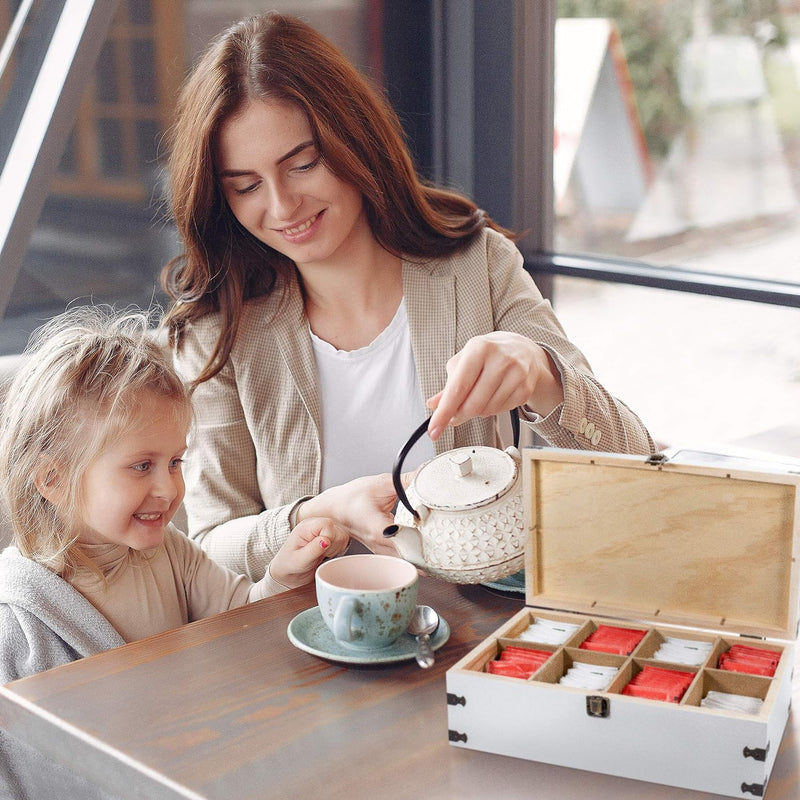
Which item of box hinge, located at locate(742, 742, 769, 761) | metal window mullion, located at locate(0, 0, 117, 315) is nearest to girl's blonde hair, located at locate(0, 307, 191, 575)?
box hinge, located at locate(742, 742, 769, 761)

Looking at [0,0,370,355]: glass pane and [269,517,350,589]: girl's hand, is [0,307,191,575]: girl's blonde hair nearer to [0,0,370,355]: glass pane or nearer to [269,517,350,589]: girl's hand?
[269,517,350,589]: girl's hand

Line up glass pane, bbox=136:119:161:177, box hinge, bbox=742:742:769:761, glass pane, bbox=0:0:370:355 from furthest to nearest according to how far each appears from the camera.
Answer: glass pane, bbox=136:119:161:177 < glass pane, bbox=0:0:370:355 < box hinge, bbox=742:742:769:761

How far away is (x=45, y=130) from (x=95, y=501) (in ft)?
5.03

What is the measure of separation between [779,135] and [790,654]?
2.35m

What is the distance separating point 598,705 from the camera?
0.81 metres

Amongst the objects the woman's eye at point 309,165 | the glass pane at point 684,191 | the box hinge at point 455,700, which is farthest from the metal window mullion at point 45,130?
the box hinge at point 455,700

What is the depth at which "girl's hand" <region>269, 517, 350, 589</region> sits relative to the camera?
1247mm

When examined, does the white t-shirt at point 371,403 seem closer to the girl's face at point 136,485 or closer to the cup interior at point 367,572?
the girl's face at point 136,485

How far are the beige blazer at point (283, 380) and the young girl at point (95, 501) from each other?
28cm

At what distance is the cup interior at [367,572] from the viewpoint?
41.7 inches

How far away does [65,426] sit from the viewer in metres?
1.28

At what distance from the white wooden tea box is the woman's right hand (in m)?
0.25

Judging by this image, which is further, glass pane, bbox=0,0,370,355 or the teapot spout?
glass pane, bbox=0,0,370,355

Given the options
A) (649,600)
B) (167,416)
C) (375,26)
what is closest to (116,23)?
(375,26)
